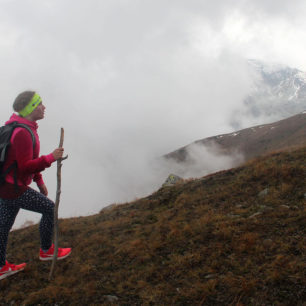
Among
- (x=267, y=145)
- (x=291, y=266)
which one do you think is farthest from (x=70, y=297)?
(x=267, y=145)

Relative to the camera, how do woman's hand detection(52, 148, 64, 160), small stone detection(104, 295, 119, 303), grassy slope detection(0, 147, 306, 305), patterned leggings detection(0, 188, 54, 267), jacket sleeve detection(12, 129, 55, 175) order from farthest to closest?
patterned leggings detection(0, 188, 54, 267), woman's hand detection(52, 148, 64, 160), small stone detection(104, 295, 119, 303), jacket sleeve detection(12, 129, 55, 175), grassy slope detection(0, 147, 306, 305)

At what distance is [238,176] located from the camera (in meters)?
10.5

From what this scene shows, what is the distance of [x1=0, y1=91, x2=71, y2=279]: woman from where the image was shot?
508cm

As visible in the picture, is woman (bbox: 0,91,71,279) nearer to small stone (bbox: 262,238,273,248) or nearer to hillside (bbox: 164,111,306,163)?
small stone (bbox: 262,238,273,248)

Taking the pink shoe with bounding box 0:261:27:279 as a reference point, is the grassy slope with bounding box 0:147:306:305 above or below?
below

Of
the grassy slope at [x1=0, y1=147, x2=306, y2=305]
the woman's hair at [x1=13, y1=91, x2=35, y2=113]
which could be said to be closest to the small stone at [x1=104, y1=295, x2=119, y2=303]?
the grassy slope at [x1=0, y1=147, x2=306, y2=305]

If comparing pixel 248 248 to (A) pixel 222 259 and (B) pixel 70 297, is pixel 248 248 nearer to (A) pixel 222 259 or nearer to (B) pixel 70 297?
(A) pixel 222 259

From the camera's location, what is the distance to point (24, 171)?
5.15 m

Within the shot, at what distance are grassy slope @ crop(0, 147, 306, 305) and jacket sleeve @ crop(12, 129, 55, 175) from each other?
2.83m

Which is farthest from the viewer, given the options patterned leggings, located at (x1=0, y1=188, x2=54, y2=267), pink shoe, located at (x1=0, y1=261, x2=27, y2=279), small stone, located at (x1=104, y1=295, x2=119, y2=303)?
pink shoe, located at (x1=0, y1=261, x2=27, y2=279)

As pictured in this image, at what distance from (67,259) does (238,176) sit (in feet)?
23.6

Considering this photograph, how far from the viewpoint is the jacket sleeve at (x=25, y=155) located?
16.5 feet

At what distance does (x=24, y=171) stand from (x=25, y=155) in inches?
13.2

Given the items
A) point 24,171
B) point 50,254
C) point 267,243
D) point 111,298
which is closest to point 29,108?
point 24,171
